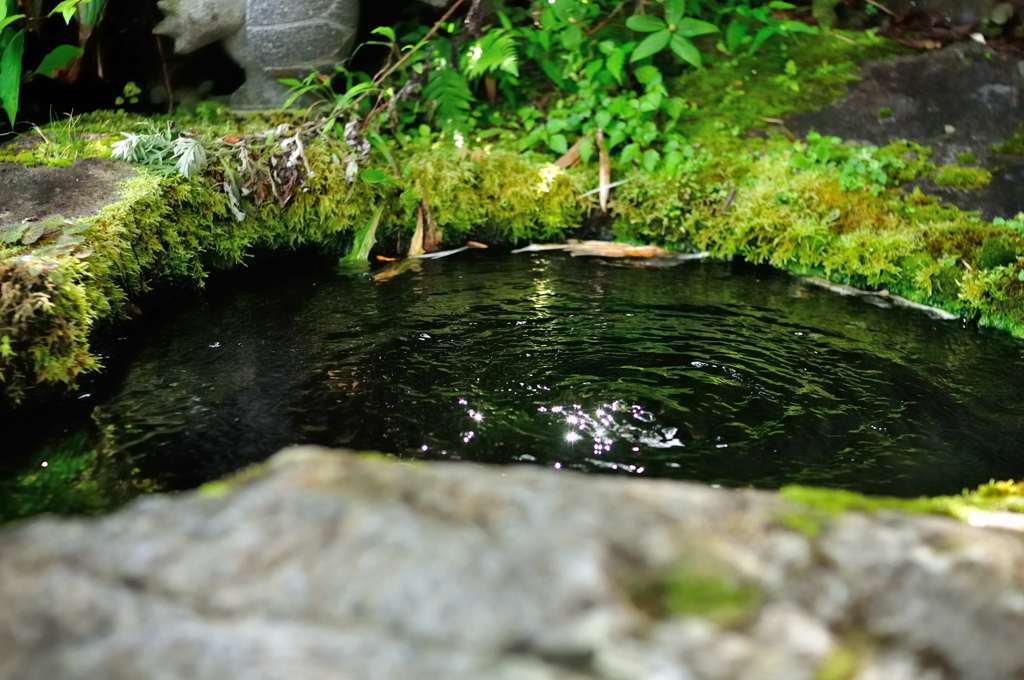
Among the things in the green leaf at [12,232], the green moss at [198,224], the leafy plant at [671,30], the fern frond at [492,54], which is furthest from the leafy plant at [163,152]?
the leafy plant at [671,30]

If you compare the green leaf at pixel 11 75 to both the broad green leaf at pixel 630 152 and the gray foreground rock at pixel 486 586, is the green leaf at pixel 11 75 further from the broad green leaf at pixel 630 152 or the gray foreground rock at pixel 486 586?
the gray foreground rock at pixel 486 586

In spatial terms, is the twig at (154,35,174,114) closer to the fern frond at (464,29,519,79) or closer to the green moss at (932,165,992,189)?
the fern frond at (464,29,519,79)

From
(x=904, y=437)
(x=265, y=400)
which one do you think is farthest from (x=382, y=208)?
(x=904, y=437)

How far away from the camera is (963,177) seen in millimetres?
6027

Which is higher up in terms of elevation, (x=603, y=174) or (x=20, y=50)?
(x=20, y=50)

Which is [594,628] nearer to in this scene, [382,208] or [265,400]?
[265,400]

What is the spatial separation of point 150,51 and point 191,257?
10.4ft

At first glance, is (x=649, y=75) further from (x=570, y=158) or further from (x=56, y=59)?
(x=56, y=59)

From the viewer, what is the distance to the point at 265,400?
400 cm

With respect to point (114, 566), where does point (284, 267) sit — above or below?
below

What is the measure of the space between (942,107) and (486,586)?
285 inches

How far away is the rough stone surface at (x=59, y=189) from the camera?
4.83 m

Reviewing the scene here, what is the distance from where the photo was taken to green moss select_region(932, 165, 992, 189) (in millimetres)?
5969

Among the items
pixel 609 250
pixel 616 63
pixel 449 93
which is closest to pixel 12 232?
pixel 449 93
